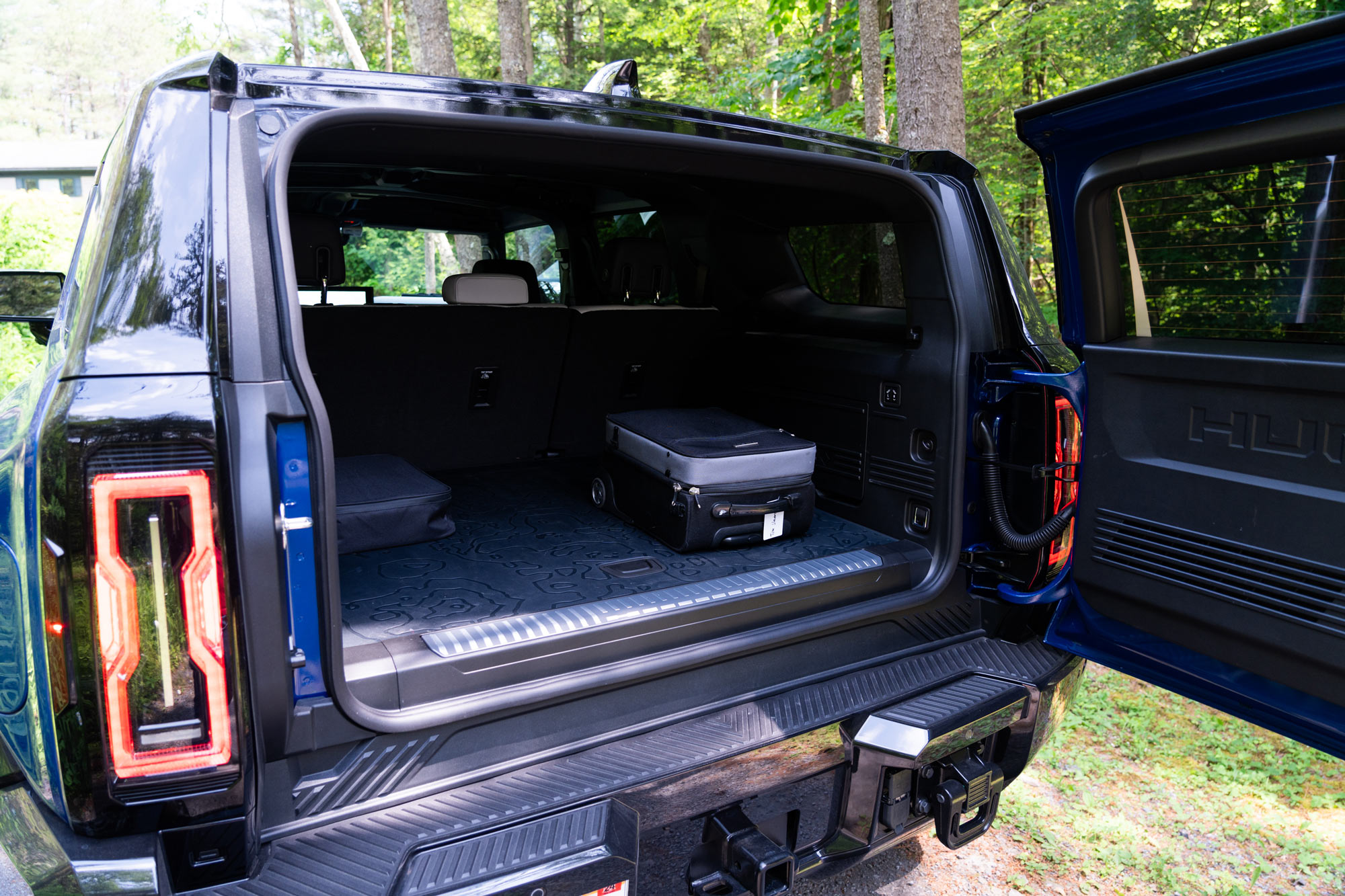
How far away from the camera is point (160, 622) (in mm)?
1157

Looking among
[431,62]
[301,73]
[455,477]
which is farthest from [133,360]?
[431,62]

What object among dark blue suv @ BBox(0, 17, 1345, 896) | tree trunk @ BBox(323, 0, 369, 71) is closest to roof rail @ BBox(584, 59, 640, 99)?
dark blue suv @ BBox(0, 17, 1345, 896)

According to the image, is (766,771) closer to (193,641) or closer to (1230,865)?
(193,641)

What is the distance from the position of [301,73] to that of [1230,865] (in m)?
2.99

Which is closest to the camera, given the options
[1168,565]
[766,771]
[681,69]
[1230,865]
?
[766,771]

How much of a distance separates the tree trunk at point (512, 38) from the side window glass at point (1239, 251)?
286 inches

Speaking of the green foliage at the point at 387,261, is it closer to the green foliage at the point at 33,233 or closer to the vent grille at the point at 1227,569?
the vent grille at the point at 1227,569

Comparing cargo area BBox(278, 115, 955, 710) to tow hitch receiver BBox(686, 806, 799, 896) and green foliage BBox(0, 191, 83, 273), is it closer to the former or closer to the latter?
tow hitch receiver BBox(686, 806, 799, 896)

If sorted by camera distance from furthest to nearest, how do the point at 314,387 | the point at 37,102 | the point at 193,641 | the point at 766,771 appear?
the point at 37,102 < the point at 766,771 < the point at 314,387 < the point at 193,641

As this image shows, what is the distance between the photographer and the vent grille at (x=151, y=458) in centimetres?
111

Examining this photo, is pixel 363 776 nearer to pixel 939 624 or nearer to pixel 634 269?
pixel 939 624

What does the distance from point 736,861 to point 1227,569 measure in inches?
45.2

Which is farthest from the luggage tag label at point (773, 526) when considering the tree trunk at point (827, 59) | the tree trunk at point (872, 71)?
the tree trunk at point (827, 59)

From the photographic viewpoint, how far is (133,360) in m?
1.19
